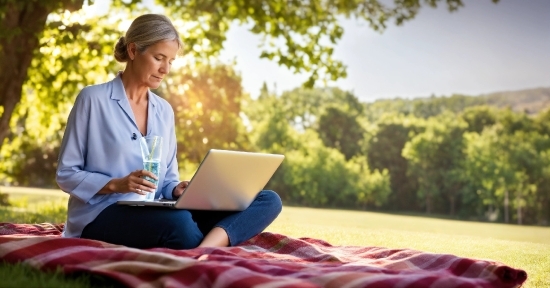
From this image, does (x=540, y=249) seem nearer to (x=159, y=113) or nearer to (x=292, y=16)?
(x=159, y=113)

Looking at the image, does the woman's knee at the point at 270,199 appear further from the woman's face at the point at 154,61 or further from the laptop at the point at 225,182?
the woman's face at the point at 154,61

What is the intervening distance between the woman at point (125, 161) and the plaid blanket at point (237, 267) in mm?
165

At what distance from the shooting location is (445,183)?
2247 cm

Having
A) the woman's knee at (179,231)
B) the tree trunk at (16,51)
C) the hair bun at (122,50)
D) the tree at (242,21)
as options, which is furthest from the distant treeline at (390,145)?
the woman's knee at (179,231)

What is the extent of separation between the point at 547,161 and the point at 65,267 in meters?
21.4

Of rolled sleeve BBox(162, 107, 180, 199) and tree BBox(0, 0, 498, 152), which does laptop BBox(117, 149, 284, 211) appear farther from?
tree BBox(0, 0, 498, 152)

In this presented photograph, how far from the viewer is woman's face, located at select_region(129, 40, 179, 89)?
2.75 meters

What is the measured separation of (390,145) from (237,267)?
22218mm

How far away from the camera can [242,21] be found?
7824mm

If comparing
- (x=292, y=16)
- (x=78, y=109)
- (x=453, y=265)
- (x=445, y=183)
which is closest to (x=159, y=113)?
(x=78, y=109)

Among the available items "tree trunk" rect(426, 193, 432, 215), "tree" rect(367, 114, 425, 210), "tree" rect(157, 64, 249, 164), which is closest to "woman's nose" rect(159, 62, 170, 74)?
"tree" rect(157, 64, 249, 164)

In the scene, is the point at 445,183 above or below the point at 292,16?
below

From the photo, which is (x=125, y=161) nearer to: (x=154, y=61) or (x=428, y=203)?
(x=154, y=61)

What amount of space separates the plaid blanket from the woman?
0.17 meters
